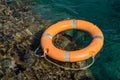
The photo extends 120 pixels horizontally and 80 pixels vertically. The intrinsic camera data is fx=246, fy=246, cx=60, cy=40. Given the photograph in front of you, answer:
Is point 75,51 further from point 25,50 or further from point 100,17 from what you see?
point 100,17

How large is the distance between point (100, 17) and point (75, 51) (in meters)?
2.07

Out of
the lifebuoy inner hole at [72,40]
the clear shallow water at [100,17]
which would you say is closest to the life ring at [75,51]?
the lifebuoy inner hole at [72,40]

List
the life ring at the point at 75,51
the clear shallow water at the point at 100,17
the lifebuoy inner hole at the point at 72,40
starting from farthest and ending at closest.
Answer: the lifebuoy inner hole at the point at 72,40 < the clear shallow water at the point at 100,17 < the life ring at the point at 75,51

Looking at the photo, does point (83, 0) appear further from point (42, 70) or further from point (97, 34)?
point (42, 70)

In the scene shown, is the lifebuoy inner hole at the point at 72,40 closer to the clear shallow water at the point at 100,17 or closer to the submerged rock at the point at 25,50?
the submerged rock at the point at 25,50

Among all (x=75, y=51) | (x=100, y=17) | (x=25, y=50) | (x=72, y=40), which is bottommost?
(x=25, y=50)

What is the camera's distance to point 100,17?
7.46 meters

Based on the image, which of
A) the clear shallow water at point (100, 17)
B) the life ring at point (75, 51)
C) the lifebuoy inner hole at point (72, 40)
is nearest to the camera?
the life ring at point (75, 51)

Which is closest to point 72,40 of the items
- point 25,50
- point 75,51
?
point 75,51

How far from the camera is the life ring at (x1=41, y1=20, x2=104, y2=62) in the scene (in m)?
5.75

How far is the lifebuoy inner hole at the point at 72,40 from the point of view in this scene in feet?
21.4

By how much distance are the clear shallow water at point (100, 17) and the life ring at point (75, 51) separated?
40cm

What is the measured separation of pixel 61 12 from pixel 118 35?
79.8 inches

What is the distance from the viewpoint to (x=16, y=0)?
8.30m
